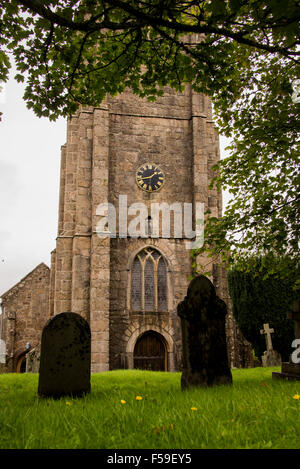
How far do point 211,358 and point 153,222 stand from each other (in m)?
12.4

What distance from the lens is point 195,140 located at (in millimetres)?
18875

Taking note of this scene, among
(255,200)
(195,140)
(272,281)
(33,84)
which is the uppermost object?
(195,140)

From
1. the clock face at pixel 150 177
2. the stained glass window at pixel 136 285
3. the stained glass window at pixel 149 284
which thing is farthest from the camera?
the clock face at pixel 150 177

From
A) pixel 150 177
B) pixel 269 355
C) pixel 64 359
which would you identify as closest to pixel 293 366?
pixel 64 359

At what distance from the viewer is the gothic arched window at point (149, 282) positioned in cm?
1723

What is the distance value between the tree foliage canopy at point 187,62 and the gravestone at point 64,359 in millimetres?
3367

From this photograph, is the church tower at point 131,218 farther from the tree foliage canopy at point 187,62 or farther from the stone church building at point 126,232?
the tree foliage canopy at point 187,62

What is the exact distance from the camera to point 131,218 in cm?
1783

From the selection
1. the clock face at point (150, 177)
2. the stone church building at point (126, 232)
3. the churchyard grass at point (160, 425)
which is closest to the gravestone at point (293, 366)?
the churchyard grass at point (160, 425)

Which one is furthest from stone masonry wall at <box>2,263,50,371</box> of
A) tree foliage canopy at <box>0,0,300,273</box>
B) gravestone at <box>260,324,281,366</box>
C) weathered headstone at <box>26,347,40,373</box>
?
tree foliage canopy at <box>0,0,300,273</box>

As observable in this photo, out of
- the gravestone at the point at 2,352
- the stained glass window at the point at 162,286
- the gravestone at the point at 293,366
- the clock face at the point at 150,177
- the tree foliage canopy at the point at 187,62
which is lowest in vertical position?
the gravestone at the point at 2,352
